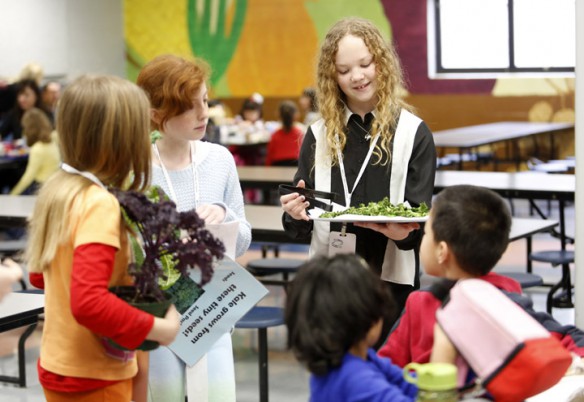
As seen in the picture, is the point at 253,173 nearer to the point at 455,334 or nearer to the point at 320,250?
the point at 320,250

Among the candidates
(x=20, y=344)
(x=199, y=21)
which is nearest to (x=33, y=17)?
(x=199, y=21)

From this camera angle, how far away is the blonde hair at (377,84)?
276 centimetres

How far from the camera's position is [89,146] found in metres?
1.92

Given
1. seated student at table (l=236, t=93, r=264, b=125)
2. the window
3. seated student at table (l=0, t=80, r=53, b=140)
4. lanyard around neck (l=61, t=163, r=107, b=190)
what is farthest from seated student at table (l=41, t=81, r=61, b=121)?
lanyard around neck (l=61, t=163, r=107, b=190)

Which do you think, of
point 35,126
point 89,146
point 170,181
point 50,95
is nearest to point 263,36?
point 50,95

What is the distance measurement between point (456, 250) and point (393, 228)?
30.2 inches

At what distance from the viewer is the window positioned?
1086cm

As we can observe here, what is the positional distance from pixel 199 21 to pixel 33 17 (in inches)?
91.6

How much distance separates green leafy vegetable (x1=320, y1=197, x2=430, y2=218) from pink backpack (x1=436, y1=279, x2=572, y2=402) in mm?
910

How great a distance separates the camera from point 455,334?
5.41 feet

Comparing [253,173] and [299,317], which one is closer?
[299,317]

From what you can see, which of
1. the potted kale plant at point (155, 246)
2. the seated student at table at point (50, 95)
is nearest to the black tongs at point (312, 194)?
the potted kale plant at point (155, 246)

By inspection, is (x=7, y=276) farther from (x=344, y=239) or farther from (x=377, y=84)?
(x=377, y=84)

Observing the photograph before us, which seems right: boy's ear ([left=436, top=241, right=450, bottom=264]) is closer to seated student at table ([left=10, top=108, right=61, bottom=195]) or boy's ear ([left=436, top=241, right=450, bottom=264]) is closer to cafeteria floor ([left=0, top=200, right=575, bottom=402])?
cafeteria floor ([left=0, top=200, right=575, bottom=402])
